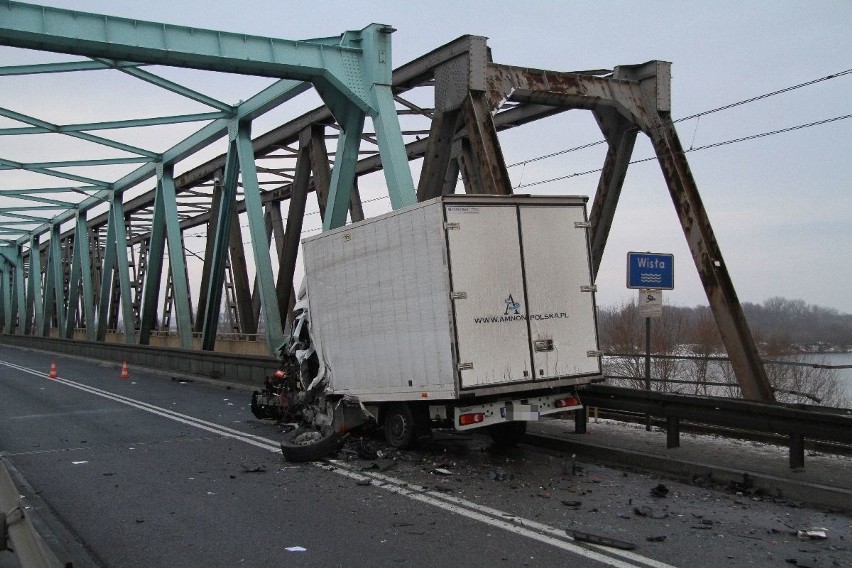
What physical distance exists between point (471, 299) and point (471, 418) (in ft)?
4.77

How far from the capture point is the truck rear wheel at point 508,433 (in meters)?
10.6

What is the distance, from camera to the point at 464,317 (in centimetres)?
917

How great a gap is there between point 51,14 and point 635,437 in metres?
12.5

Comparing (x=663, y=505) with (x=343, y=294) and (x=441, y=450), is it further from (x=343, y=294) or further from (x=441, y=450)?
(x=343, y=294)

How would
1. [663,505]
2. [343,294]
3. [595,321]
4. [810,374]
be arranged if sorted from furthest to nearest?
[810,374] < [343,294] < [595,321] < [663,505]

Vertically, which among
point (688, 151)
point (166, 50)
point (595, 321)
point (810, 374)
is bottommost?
point (810, 374)

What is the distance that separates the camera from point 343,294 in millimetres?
11047

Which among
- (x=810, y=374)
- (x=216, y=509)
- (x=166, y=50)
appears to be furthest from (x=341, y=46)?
(x=810, y=374)

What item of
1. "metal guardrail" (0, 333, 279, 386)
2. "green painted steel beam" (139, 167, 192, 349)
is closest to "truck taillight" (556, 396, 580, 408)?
"metal guardrail" (0, 333, 279, 386)

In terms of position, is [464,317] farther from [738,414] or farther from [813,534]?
[813,534]

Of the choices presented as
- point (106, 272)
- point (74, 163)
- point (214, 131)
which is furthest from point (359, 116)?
point (106, 272)

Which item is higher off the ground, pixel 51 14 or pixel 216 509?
pixel 51 14

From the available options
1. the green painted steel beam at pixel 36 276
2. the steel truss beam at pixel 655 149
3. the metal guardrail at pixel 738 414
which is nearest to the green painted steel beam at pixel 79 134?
the steel truss beam at pixel 655 149

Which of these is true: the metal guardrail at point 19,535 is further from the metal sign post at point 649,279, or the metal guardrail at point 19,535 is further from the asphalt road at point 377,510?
the metal sign post at point 649,279
